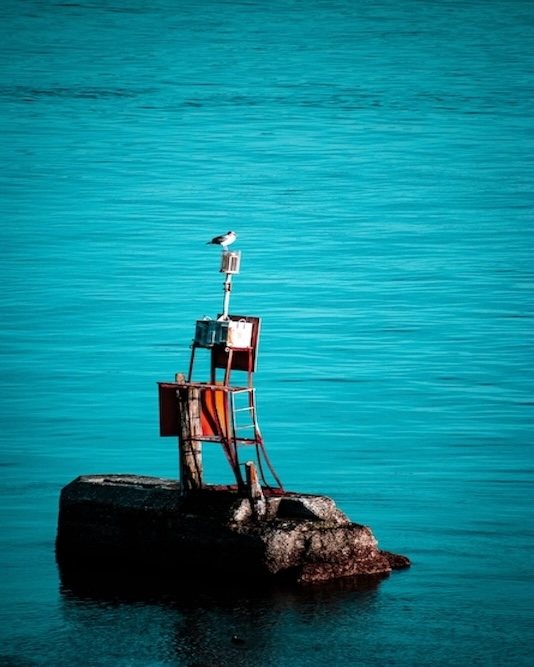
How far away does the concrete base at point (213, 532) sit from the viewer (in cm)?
2977

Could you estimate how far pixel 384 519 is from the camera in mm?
38125

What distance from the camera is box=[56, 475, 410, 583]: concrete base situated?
2977cm

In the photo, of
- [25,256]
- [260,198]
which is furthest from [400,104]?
[25,256]

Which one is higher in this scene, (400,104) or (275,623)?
(400,104)

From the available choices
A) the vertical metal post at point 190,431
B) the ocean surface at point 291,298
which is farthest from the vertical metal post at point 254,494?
the ocean surface at point 291,298

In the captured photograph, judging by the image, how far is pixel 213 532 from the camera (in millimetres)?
30078

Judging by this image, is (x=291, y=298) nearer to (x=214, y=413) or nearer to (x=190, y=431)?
(x=214, y=413)

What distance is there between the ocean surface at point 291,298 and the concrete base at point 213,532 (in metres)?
0.50

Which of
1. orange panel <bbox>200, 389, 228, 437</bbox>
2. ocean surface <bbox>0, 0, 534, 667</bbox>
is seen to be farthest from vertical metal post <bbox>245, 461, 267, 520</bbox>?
ocean surface <bbox>0, 0, 534, 667</bbox>

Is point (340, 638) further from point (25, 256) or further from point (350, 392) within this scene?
point (25, 256)

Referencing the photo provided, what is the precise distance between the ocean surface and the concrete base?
A: 19.7 inches

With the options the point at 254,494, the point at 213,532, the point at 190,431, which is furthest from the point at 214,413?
the point at 213,532

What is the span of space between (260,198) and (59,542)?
238ft

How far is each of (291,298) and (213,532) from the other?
149ft
